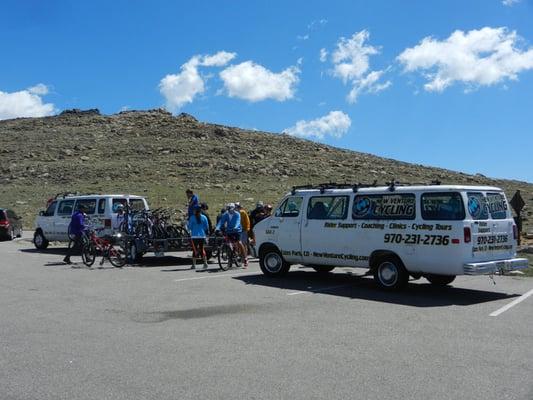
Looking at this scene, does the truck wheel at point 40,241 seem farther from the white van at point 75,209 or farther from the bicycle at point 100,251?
the bicycle at point 100,251

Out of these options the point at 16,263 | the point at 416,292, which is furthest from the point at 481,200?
the point at 16,263

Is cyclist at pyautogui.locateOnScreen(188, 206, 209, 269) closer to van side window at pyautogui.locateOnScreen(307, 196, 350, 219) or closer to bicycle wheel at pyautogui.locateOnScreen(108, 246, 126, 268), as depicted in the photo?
bicycle wheel at pyautogui.locateOnScreen(108, 246, 126, 268)

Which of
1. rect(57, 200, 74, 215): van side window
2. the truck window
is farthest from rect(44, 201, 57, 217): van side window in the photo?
the truck window

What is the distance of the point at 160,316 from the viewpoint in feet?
31.1

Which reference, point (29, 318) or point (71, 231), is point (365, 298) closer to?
point (29, 318)

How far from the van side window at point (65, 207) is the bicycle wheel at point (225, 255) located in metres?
7.18

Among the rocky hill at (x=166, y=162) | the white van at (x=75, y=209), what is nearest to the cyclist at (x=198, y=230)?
the white van at (x=75, y=209)

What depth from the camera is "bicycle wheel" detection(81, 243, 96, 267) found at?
16.8 m

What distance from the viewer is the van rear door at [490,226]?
1086cm

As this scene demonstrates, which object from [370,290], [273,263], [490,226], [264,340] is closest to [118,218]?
[273,263]

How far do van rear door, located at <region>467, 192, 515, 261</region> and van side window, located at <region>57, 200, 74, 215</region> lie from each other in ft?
46.8

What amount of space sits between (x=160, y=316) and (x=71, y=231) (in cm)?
891

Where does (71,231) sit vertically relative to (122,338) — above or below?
above

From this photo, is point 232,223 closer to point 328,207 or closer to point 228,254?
point 228,254
